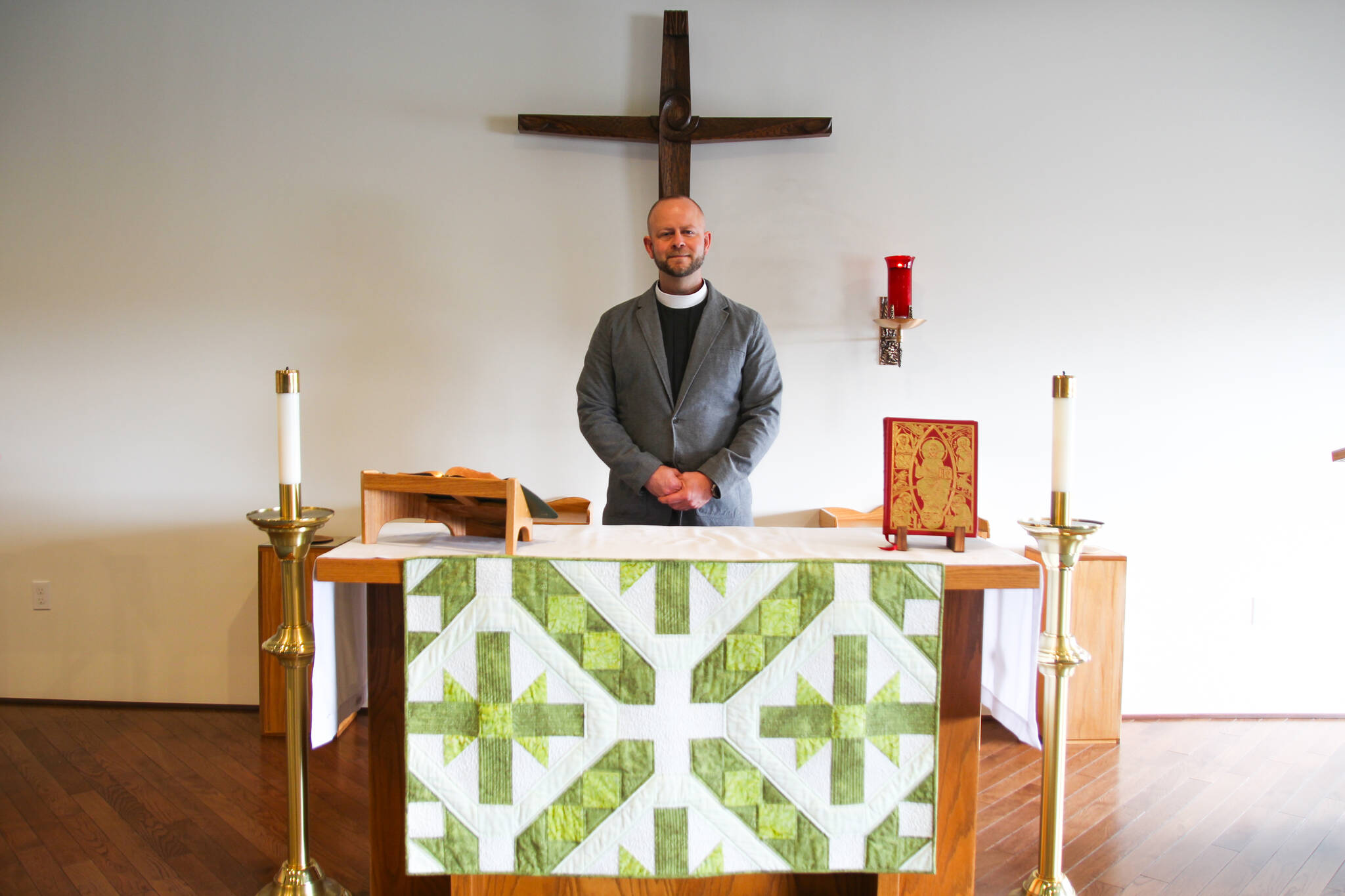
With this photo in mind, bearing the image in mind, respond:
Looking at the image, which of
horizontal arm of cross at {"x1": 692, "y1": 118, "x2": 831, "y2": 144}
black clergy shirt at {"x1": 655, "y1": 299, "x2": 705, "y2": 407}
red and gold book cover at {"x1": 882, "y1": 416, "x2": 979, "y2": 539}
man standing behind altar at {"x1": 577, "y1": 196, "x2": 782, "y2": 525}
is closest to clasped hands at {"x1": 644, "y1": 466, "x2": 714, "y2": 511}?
man standing behind altar at {"x1": 577, "y1": 196, "x2": 782, "y2": 525}

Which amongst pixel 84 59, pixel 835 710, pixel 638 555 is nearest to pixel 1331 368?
pixel 835 710

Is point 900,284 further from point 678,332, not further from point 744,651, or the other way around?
point 744,651

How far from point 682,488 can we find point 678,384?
34 cm

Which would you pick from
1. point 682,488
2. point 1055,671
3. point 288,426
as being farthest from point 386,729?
point 1055,671

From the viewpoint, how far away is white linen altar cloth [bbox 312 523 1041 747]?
1470 mm

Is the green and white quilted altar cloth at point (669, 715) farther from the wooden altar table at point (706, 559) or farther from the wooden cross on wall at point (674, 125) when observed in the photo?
the wooden cross on wall at point (674, 125)

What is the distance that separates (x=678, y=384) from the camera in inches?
89.5

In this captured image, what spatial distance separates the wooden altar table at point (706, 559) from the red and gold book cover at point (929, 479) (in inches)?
2.3

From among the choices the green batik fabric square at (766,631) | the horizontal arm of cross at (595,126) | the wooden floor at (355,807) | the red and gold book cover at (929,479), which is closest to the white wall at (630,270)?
the horizontal arm of cross at (595,126)

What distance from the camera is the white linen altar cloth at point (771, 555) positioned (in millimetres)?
1470

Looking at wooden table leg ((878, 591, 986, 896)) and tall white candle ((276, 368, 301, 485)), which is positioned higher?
tall white candle ((276, 368, 301, 485))

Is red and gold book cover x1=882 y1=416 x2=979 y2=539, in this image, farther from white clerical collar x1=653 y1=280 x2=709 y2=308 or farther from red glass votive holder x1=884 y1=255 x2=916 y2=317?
red glass votive holder x1=884 y1=255 x2=916 y2=317

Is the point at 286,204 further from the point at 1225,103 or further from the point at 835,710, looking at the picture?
the point at 1225,103

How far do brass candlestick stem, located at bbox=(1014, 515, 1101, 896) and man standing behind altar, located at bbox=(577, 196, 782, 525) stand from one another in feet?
2.59
